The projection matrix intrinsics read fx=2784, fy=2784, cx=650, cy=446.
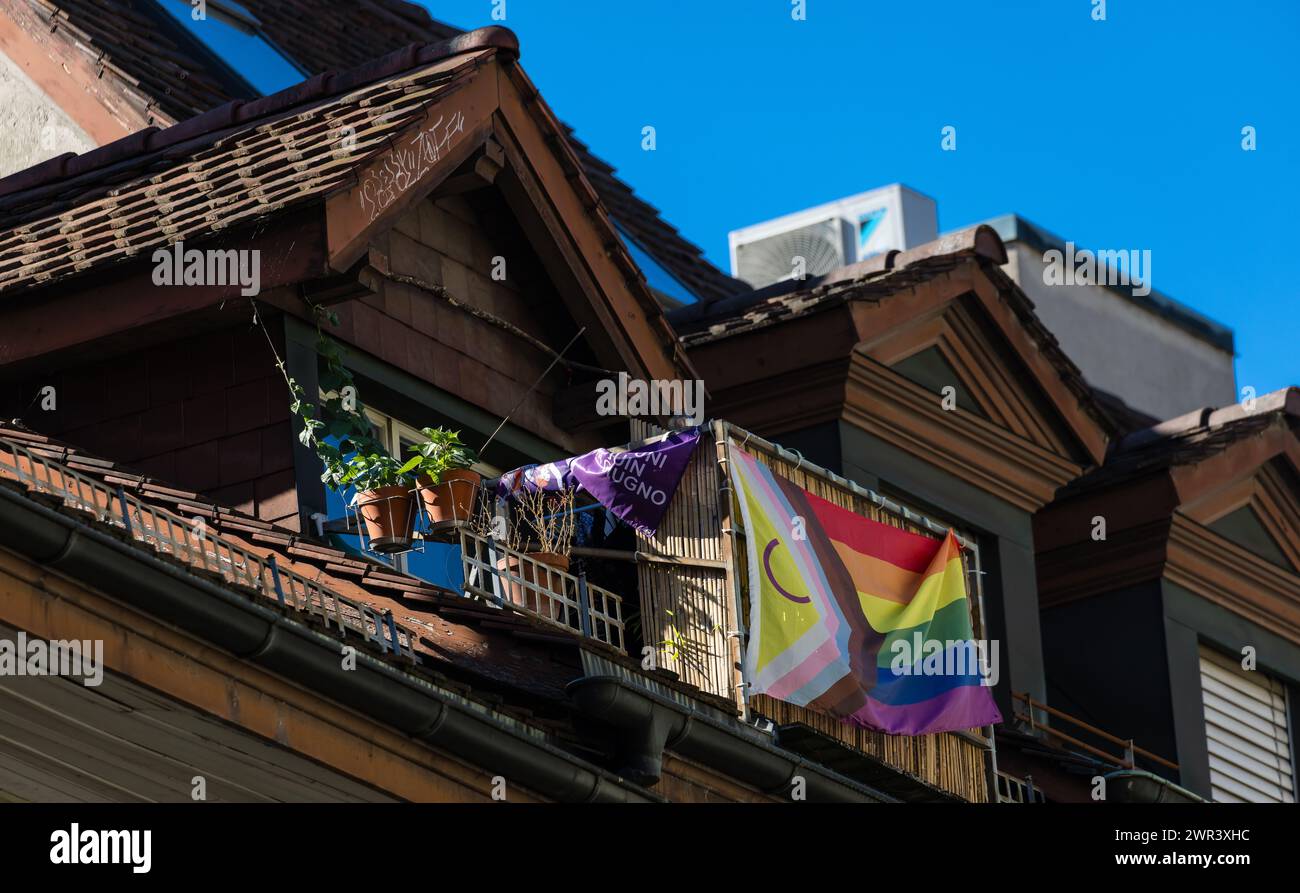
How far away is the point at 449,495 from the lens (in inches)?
530

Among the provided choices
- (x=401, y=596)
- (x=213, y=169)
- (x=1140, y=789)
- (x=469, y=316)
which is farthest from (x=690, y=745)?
(x=1140, y=789)

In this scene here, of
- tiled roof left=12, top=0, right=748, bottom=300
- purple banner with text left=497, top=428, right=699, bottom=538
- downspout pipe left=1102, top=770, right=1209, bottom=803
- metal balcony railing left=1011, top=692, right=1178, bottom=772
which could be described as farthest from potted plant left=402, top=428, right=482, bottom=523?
metal balcony railing left=1011, top=692, right=1178, bottom=772

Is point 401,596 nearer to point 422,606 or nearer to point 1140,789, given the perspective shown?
point 422,606

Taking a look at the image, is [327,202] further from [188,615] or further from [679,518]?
[188,615]

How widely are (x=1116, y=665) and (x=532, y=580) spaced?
7233 millimetres

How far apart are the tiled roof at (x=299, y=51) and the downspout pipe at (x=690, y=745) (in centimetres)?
495

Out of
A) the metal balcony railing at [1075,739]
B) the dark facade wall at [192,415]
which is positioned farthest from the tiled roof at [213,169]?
the metal balcony railing at [1075,739]

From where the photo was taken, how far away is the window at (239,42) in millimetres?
17062

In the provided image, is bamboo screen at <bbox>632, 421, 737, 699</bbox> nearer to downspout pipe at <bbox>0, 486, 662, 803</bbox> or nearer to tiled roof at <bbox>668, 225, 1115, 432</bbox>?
downspout pipe at <bbox>0, 486, 662, 803</bbox>

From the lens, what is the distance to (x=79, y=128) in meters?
15.7

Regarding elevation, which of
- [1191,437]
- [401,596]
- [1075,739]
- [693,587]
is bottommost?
[401,596]

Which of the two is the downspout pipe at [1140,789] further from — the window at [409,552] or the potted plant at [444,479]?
the potted plant at [444,479]
